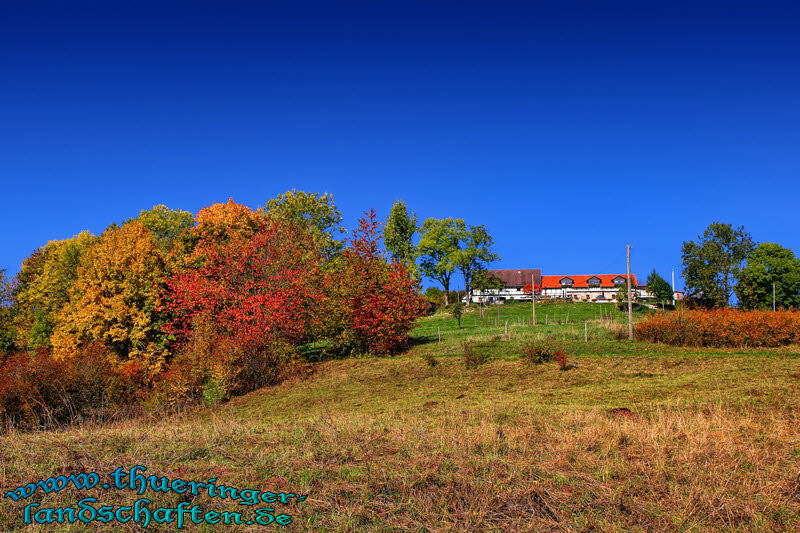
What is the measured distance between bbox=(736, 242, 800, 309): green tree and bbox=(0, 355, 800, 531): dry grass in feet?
198

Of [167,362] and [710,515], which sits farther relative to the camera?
[167,362]

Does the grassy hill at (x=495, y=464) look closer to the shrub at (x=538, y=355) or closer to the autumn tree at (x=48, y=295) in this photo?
the shrub at (x=538, y=355)

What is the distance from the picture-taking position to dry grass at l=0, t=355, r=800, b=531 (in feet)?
21.5

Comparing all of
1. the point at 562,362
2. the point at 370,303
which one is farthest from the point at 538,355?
the point at 370,303

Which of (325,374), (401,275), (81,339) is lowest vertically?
(325,374)

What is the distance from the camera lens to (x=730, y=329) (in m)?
28.3

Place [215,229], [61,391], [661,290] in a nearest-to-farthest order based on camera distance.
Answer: [61,391], [215,229], [661,290]

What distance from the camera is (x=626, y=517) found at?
6574 millimetres

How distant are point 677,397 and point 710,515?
10.3 m

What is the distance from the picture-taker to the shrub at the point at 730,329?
27797 millimetres

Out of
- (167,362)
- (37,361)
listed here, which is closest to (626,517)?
(37,361)

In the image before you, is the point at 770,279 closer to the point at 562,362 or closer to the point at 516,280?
the point at 562,362

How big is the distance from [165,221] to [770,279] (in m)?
68.2

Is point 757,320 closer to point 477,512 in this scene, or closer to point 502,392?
point 502,392
